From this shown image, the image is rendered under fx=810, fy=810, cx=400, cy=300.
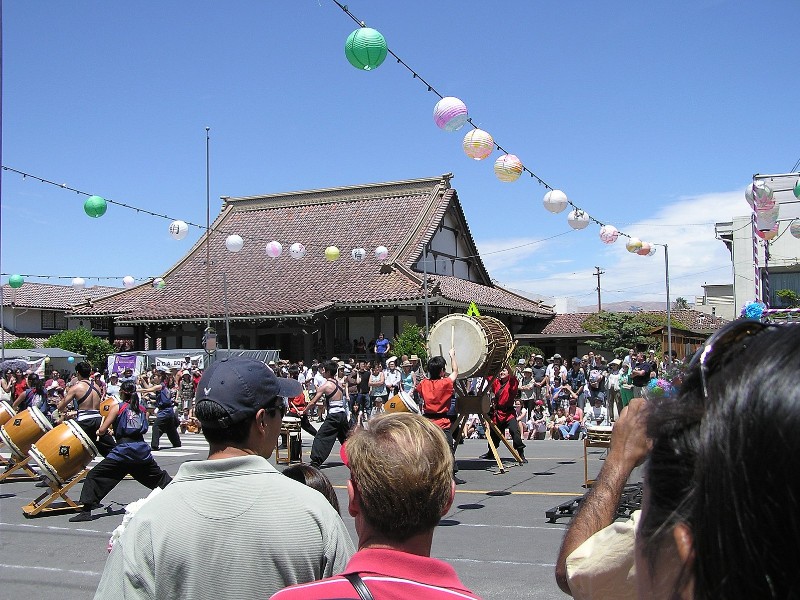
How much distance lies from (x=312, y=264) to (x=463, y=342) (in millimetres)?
18228

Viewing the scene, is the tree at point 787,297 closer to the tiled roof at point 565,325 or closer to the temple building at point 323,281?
the tiled roof at point 565,325

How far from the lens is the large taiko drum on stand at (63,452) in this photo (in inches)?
371

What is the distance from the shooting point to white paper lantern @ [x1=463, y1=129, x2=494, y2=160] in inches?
451

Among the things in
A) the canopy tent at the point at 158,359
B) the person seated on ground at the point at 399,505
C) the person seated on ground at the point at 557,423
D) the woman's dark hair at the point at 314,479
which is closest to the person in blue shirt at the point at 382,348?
the canopy tent at the point at 158,359

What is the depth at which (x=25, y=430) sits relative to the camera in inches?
431

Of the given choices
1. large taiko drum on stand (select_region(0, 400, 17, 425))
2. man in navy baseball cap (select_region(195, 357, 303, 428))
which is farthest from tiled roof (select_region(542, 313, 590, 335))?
man in navy baseball cap (select_region(195, 357, 303, 428))

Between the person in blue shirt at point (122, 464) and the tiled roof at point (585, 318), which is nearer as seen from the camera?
the person in blue shirt at point (122, 464)

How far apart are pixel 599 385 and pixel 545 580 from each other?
1206cm

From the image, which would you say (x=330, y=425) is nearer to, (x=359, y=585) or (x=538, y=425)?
(x=538, y=425)

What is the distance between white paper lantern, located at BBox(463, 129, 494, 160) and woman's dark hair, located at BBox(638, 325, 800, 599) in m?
10.8

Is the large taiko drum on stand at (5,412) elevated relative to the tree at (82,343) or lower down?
lower down

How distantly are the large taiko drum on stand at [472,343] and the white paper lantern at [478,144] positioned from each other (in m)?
2.56

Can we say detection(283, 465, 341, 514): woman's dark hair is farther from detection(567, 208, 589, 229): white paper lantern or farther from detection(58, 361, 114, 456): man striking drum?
detection(567, 208, 589, 229): white paper lantern

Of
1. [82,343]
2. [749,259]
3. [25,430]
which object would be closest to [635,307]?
[749,259]
